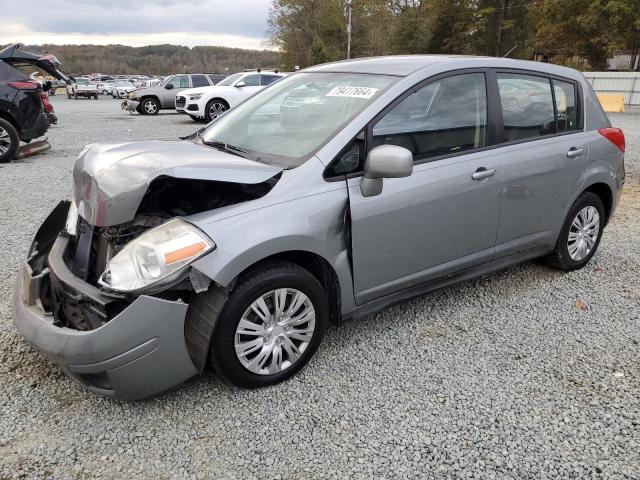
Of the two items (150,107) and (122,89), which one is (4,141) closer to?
(150,107)

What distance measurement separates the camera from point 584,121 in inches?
159

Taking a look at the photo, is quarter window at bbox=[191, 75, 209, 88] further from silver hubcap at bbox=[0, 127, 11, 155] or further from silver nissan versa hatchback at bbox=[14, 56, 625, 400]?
silver nissan versa hatchback at bbox=[14, 56, 625, 400]

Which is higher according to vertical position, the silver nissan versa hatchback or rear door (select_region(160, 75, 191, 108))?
the silver nissan versa hatchback

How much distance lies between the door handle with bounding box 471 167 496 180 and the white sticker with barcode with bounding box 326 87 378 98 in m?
0.84

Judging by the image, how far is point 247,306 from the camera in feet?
8.21

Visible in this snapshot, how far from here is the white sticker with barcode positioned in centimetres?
302

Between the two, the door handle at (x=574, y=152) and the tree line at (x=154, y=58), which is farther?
the tree line at (x=154, y=58)

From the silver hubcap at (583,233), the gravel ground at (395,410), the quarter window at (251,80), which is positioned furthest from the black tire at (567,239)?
the quarter window at (251,80)

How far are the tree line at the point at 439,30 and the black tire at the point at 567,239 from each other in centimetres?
3646

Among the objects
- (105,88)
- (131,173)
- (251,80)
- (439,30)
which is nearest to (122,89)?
(105,88)

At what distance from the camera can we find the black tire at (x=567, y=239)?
13.4ft

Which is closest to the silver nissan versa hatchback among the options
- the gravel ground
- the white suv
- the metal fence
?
the gravel ground

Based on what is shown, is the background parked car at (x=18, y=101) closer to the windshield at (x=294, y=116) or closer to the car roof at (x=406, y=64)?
the windshield at (x=294, y=116)

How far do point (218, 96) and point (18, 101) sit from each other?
7725mm
